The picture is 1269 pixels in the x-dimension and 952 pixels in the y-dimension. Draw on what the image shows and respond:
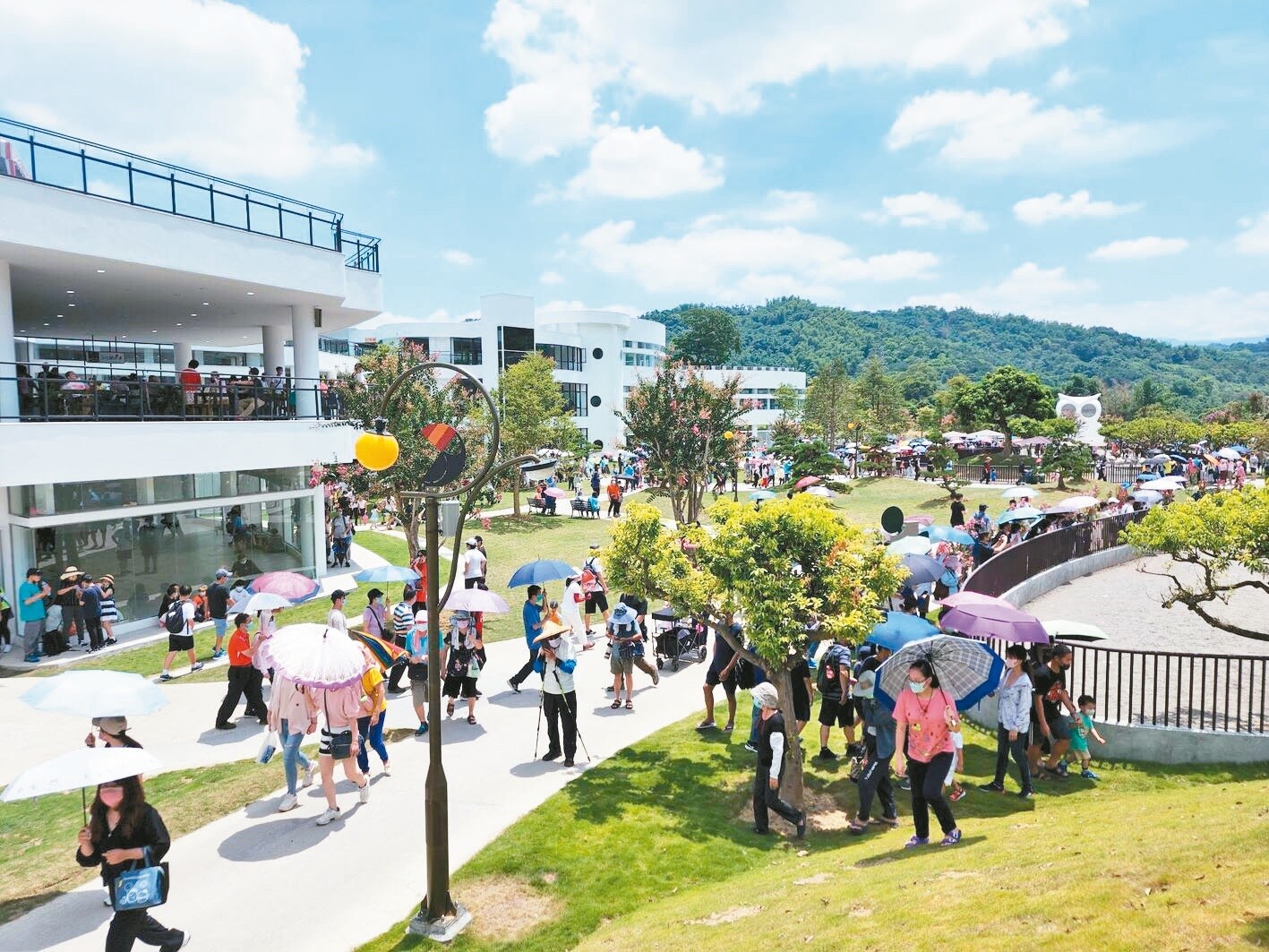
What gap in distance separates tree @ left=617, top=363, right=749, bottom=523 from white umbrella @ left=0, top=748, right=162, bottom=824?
58.6 feet

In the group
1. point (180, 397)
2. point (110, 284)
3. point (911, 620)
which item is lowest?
point (911, 620)

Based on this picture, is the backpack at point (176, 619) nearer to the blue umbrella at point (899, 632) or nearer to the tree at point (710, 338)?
the blue umbrella at point (899, 632)

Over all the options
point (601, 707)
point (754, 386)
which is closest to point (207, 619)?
point (601, 707)

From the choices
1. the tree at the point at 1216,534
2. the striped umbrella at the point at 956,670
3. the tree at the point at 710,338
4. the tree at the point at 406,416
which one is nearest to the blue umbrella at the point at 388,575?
the tree at the point at 406,416

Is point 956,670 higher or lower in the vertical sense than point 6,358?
lower

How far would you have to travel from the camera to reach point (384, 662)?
10.1 meters

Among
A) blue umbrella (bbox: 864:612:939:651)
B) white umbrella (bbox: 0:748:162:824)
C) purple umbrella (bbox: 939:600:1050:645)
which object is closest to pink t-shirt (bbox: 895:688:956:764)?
blue umbrella (bbox: 864:612:939:651)

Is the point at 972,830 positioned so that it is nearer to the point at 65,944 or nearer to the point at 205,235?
the point at 65,944

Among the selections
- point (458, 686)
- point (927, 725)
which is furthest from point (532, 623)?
point (927, 725)

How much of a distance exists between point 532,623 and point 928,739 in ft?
20.7

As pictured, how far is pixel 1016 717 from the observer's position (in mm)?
8539

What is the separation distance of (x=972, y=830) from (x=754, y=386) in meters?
89.6

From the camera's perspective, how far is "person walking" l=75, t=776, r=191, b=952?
5.32 meters

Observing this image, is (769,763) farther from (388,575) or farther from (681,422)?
(681,422)
